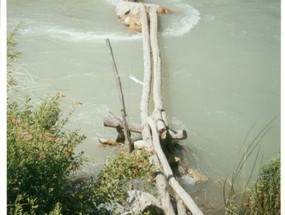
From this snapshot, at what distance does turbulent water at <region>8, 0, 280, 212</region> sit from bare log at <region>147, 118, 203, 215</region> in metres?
0.74

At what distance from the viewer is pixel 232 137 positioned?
645 centimetres

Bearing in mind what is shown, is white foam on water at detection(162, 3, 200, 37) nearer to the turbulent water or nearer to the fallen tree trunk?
the turbulent water

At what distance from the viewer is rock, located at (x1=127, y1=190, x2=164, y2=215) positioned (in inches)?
161

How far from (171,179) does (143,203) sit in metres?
0.59

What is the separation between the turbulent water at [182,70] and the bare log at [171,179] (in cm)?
74

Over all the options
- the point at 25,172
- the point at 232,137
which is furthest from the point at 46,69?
the point at 25,172

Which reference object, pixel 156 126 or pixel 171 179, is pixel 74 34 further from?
pixel 171 179

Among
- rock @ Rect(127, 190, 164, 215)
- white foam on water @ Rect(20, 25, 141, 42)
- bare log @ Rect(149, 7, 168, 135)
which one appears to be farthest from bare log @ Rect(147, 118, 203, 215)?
white foam on water @ Rect(20, 25, 141, 42)

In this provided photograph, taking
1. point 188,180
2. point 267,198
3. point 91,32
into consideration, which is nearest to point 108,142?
point 188,180

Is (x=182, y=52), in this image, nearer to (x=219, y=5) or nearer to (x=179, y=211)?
(x=219, y=5)

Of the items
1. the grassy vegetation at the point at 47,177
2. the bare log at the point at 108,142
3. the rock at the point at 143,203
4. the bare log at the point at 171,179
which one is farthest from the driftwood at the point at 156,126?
the grassy vegetation at the point at 47,177

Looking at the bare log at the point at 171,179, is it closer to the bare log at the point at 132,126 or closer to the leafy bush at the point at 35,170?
the bare log at the point at 132,126

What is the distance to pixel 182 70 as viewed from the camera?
8.09 meters

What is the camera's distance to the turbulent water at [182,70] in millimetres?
6152
